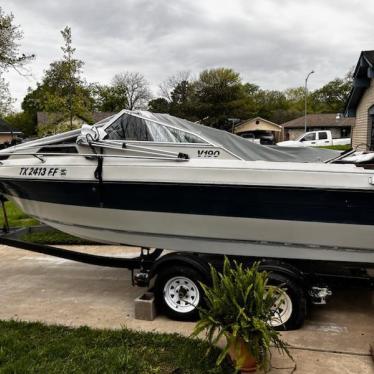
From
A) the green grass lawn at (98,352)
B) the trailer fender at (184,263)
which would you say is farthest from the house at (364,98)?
the green grass lawn at (98,352)

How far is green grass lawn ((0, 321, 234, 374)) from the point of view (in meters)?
3.47

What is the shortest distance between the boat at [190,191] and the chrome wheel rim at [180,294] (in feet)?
1.13

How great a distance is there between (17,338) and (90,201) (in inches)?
58.4

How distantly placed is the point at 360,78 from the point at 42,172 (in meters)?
13.6

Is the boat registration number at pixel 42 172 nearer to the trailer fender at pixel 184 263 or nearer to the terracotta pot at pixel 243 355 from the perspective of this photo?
the trailer fender at pixel 184 263

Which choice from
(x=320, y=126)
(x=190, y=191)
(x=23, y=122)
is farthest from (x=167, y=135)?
(x=23, y=122)

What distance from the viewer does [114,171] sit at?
4.56 m

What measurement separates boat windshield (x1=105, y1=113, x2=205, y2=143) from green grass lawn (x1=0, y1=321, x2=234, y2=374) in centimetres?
209

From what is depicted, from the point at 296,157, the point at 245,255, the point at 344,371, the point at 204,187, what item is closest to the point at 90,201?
the point at 204,187

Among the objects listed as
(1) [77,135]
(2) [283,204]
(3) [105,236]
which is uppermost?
(1) [77,135]

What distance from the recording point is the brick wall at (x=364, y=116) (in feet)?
50.0

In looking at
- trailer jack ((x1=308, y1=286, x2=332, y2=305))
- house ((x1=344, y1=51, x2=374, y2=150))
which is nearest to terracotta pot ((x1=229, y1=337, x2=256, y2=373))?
trailer jack ((x1=308, y1=286, x2=332, y2=305))

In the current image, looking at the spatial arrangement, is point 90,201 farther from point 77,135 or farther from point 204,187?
point 204,187

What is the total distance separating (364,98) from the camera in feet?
52.7
